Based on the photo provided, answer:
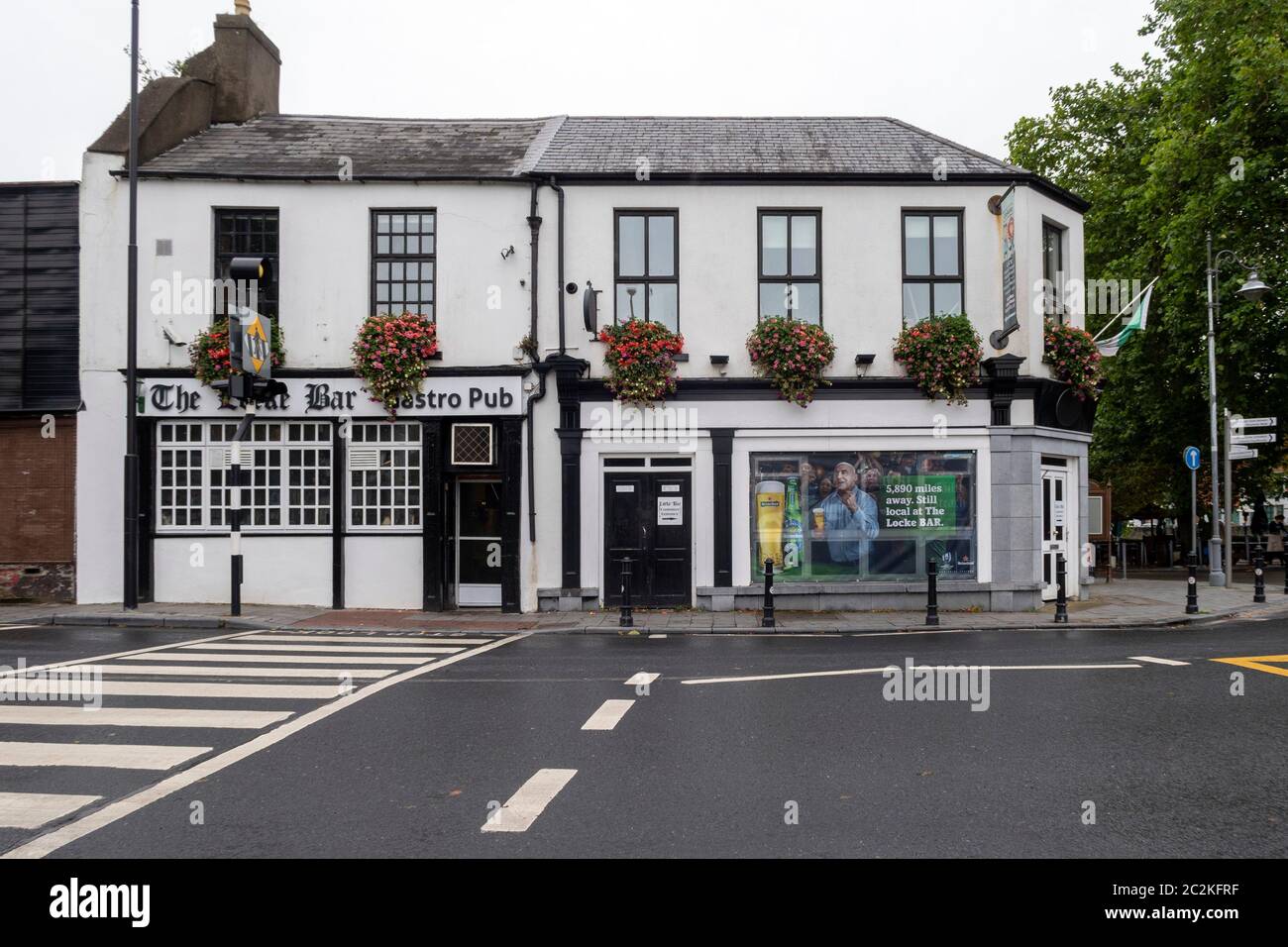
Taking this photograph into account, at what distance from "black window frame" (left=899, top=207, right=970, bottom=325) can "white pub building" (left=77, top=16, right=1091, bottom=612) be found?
0.04 metres

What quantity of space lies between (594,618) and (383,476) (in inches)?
183

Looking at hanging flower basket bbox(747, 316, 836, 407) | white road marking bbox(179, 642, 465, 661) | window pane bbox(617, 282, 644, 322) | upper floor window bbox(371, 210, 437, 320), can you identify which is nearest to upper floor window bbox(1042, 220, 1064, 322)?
hanging flower basket bbox(747, 316, 836, 407)

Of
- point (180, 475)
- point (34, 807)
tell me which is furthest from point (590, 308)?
point (34, 807)

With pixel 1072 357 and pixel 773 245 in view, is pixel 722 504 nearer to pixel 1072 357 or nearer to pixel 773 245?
pixel 773 245

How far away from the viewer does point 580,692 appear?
8.59 metres

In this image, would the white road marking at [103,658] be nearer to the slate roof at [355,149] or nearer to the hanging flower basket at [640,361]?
the hanging flower basket at [640,361]

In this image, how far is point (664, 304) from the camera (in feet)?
53.1

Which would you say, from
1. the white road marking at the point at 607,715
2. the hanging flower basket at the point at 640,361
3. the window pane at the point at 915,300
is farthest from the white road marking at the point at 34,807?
the window pane at the point at 915,300

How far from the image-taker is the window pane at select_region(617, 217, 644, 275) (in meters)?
16.2

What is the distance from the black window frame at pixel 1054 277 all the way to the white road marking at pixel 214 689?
14.2 m

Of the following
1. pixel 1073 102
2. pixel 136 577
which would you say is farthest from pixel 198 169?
pixel 1073 102

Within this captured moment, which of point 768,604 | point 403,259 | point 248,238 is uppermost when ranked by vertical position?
point 248,238

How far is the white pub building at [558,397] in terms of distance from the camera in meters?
15.8

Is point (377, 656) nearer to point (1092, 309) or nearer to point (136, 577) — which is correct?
point (136, 577)
